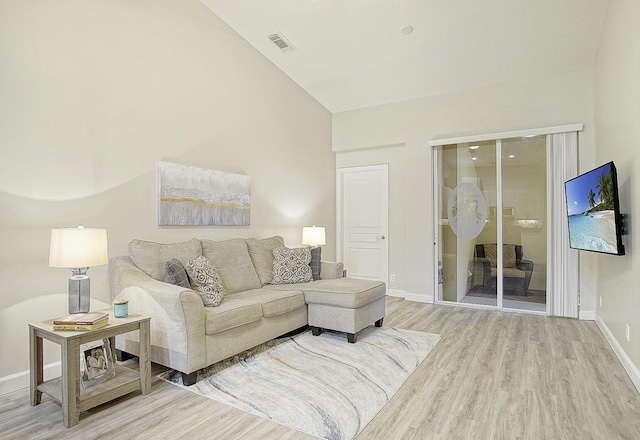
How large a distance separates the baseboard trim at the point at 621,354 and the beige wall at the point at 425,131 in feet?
2.17

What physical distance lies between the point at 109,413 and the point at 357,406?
152cm

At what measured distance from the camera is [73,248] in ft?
7.78

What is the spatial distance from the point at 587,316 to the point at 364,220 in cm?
319

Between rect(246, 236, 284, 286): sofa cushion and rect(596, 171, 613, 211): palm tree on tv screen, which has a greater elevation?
rect(596, 171, 613, 211): palm tree on tv screen

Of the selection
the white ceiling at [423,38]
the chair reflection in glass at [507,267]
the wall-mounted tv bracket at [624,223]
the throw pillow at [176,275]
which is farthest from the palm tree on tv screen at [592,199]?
the throw pillow at [176,275]

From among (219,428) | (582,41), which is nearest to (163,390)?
(219,428)

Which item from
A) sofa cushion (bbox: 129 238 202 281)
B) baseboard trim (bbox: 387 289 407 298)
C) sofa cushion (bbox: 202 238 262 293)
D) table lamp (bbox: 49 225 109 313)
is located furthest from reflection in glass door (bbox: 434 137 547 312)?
table lamp (bbox: 49 225 109 313)

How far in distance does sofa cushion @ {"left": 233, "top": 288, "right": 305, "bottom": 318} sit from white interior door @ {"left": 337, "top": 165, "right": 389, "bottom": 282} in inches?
100

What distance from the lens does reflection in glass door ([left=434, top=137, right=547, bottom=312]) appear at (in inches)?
184

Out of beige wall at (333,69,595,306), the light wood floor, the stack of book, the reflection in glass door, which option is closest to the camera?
the light wood floor

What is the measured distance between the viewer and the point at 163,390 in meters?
2.57

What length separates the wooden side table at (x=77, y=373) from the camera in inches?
83.2

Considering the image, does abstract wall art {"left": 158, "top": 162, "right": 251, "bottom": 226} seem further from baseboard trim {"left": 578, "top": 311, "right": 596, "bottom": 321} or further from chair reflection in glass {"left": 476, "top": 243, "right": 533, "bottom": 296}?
baseboard trim {"left": 578, "top": 311, "right": 596, "bottom": 321}

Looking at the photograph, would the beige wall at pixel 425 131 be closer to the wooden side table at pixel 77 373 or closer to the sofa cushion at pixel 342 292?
the sofa cushion at pixel 342 292
